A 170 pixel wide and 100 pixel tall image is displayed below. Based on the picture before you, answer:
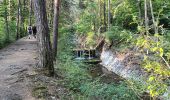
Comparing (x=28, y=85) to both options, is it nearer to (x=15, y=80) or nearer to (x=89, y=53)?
(x=15, y=80)

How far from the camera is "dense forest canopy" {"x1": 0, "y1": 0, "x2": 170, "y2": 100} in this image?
4805 millimetres

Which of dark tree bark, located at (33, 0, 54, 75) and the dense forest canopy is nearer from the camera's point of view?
the dense forest canopy

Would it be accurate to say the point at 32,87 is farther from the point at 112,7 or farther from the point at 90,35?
the point at 112,7

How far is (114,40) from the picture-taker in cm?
2214

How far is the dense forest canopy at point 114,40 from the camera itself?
480 cm

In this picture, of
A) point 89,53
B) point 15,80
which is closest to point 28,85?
point 15,80

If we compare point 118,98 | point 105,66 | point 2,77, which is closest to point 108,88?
point 118,98

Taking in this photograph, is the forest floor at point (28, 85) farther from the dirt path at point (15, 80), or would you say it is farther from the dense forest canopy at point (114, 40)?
the dense forest canopy at point (114, 40)

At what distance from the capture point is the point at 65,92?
9562 millimetres

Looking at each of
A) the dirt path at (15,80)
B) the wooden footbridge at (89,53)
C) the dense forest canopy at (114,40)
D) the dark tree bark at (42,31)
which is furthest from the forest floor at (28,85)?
the wooden footbridge at (89,53)

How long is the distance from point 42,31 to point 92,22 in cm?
1938

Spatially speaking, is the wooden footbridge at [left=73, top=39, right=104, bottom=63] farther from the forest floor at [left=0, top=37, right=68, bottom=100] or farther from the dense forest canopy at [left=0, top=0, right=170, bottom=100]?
the forest floor at [left=0, top=37, right=68, bottom=100]

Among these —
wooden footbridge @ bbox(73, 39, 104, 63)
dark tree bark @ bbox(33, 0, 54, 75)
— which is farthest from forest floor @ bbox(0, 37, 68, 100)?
wooden footbridge @ bbox(73, 39, 104, 63)

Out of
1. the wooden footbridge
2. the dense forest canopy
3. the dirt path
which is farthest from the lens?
the wooden footbridge
